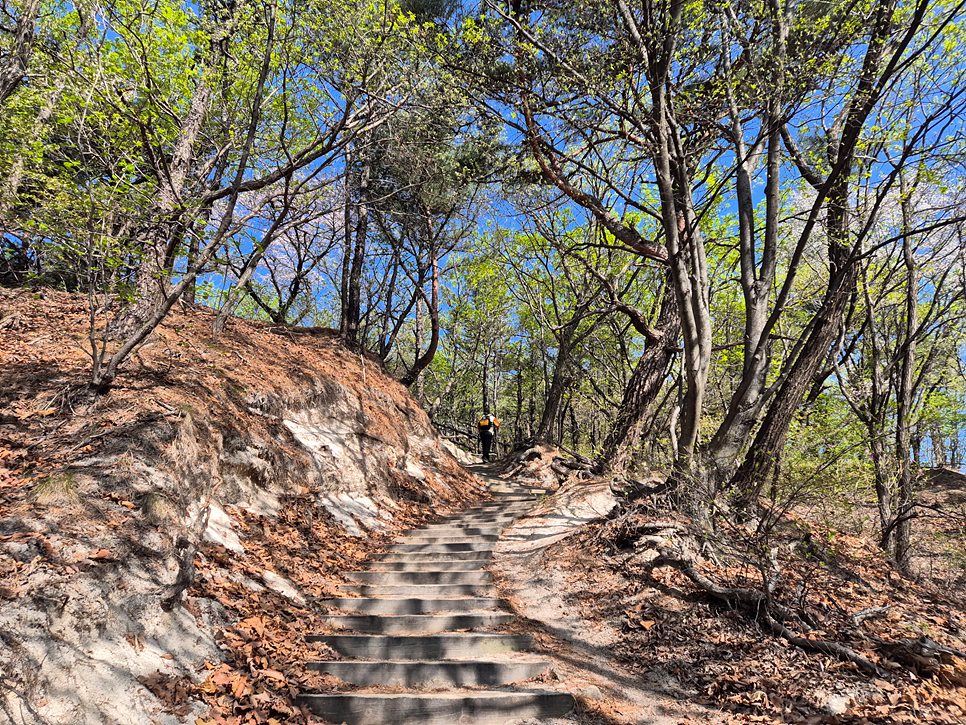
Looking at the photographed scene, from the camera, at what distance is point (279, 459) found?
784cm

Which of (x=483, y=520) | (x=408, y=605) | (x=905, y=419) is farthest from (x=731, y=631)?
(x=905, y=419)

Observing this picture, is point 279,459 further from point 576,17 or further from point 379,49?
point 576,17

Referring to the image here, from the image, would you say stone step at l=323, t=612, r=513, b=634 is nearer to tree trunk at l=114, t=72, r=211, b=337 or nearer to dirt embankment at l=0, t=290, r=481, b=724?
dirt embankment at l=0, t=290, r=481, b=724

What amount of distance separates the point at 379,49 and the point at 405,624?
25.0 ft

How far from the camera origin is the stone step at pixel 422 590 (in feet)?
21.7

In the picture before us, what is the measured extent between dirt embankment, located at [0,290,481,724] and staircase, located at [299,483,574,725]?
1.41 feet

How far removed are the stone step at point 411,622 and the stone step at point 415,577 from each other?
1.10 metres

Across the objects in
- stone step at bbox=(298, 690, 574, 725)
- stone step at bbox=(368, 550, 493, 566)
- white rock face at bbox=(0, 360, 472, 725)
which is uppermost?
white rock face at bbox=(0, 360, 472, 725)

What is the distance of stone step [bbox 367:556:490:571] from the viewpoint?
289 inches

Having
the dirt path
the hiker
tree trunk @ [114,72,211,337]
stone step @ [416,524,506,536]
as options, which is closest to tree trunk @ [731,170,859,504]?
the dirt path

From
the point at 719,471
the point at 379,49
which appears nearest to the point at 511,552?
the point at 719,471

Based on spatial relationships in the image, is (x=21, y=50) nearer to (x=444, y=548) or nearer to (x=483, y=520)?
(x=444, y=548)

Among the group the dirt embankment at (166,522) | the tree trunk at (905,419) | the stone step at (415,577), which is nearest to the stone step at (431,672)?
the dirt embankment at (166,522)

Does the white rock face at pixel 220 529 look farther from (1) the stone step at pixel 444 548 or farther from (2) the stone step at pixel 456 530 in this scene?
(2) the stone step at pixel 456 530
